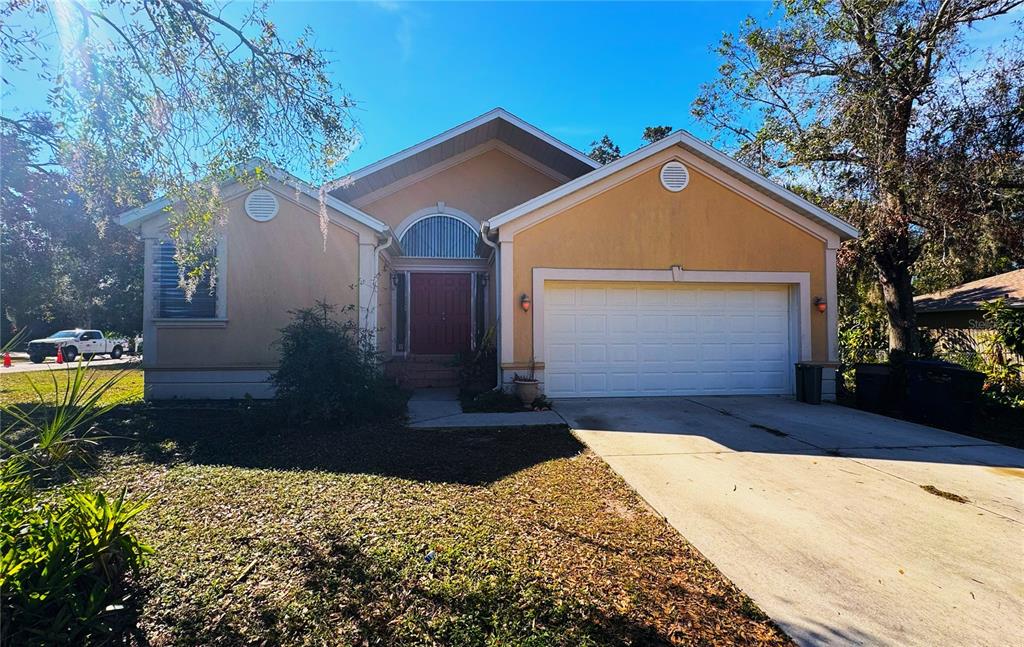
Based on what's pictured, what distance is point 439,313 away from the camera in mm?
12336

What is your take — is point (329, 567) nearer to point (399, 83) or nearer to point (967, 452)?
point (399, 83)

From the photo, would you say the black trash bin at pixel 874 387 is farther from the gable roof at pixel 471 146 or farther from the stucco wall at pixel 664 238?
the gable roof at pixel 471 146

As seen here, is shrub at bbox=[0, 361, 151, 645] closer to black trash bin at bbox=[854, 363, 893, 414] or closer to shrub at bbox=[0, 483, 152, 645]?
shrub at bbox=[0, 483, 152, 645]

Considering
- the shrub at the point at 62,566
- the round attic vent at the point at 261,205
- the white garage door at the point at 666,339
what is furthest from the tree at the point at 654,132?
the shrub at the point at 62,566

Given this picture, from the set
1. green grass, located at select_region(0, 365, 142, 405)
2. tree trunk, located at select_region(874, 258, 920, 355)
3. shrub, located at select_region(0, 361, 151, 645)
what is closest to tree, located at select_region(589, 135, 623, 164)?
tree trunk, located at select_region(874, 258, 920, 355)

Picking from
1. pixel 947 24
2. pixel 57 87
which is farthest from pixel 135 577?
pixel 947 24

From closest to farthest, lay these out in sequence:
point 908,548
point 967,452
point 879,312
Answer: point 908,548 < point 967,452 < point 879,312

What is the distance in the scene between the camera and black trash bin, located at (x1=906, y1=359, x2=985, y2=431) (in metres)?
7.12

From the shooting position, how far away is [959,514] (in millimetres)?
4020

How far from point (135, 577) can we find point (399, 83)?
5847 mm

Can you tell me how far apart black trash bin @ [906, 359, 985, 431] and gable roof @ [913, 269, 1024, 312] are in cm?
978

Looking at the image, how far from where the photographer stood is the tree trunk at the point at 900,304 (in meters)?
11.8

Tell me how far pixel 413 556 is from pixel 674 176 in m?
8.52

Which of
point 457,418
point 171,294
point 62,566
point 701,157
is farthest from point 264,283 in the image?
point 701,157
